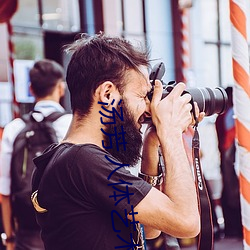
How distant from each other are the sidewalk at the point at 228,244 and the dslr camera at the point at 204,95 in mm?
3689

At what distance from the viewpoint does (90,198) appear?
4.39 ft

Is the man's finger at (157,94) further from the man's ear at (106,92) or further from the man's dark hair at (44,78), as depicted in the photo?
the man's dark hair at (44,78)

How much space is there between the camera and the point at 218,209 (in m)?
5.67

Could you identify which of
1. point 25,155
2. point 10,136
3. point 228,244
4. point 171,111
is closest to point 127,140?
point 171,111

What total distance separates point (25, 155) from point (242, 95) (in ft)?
3.94

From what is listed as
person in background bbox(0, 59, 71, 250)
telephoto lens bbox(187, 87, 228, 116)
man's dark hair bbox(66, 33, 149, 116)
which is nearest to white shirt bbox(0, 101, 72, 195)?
person in background bbox(0, 59, 71, 250)

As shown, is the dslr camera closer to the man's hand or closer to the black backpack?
the man's hand

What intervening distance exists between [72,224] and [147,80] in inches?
16.9

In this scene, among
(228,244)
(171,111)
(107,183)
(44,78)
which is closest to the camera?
(107,183)

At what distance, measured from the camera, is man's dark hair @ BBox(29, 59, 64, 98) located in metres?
2.89

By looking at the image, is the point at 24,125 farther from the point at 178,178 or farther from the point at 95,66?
the point at 178,178

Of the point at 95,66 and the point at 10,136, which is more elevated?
the point at 95,66

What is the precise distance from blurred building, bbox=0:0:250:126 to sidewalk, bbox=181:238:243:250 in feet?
5.46

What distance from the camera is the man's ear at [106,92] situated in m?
1.38
